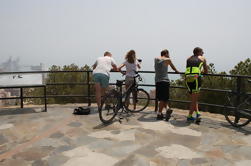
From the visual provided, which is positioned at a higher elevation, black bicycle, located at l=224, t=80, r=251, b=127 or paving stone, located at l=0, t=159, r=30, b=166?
black bicycle, located at l=224, t=80, r=251, b=127

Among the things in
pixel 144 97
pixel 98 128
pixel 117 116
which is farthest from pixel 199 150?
pixel 144 97

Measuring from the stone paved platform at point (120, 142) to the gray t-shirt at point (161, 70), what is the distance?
110cm

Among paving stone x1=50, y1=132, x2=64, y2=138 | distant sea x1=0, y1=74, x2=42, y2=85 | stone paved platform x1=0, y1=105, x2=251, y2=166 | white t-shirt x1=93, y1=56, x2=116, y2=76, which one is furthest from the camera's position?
distant sea x1=0, y1=74, x2=42, y2=85

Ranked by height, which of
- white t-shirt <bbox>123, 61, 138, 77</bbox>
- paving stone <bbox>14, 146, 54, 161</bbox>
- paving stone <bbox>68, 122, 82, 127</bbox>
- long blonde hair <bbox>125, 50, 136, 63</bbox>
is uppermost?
long blonde hair <bbox>125, 50, 136, 63</bbox>

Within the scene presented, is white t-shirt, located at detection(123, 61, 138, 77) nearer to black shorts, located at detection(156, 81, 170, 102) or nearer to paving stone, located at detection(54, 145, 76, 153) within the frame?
black shorts, located at detection(156, 81, 170, 102)

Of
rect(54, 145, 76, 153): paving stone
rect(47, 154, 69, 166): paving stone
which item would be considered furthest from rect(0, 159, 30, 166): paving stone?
rect(54, 145, 76, 153): paving stone

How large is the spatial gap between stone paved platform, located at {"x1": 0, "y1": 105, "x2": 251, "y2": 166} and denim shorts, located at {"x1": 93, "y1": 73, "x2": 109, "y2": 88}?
0.93 m

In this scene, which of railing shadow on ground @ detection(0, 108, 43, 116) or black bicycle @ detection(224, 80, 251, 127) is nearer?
black bicycle @ detection(224, 80, 251, 127)

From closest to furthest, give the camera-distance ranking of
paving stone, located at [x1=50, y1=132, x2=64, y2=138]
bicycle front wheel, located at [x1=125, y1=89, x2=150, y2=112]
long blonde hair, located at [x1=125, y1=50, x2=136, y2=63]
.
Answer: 1. paving stone, located at [x1=50, y1=132, x2=64, y2=138]
2. long blonde hair, located at [x1=125, y1=50, x2=136, y2=63]
3. bicycle front wheel, located at [x1=125, y1=89, x2=150, y2=112]

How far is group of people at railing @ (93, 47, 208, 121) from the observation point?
221 inches

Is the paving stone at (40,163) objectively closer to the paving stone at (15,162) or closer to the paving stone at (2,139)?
the paving stone at (15,162)

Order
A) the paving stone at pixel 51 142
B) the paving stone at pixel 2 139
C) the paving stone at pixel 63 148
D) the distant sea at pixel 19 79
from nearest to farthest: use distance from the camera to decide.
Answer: the paving stone at pixel 63 148 → the paving stone at pixel 51 142 → the paving stone at pixel 2 139 → the distant sea at pixel 19 79

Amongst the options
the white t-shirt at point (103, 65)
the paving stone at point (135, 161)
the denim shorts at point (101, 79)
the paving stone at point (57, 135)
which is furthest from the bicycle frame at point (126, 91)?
the paving stone at point (135, 161)

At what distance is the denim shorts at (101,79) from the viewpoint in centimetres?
619
